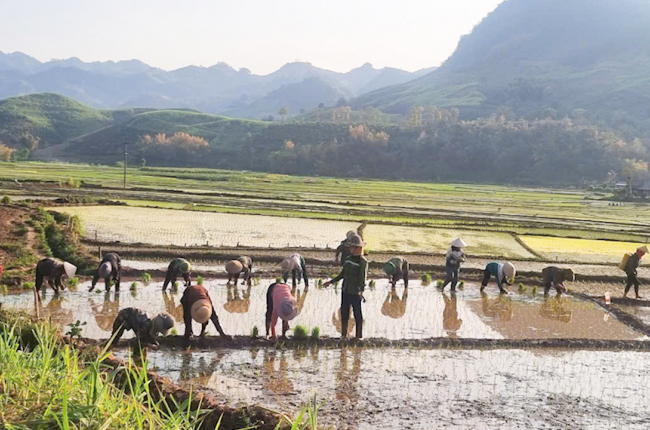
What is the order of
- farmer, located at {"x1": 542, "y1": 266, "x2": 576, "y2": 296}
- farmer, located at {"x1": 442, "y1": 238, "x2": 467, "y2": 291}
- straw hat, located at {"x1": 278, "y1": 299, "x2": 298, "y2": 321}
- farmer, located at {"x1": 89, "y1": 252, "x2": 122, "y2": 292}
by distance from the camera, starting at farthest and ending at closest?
farmer, located at {"x1": 542, "y1": 266, "x2": 576, "y2": 296}
farmer, located at {"x1": 442, "y1": 238, "x2": 467, "y2": 291}
farmer, located at {"x1": 89, "y1": 252, "x2": 122, "y2": 292}
straw hat, located at {"x1": 278, "y1": 299, "x2": 298, "y2": 321}

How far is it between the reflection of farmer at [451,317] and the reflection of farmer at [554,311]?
2.01 m

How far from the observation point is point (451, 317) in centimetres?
1280

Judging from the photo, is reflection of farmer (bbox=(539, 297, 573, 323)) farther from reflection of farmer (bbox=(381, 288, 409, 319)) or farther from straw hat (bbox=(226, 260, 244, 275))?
straw hat (bbox=(226, 260, 244, 275))

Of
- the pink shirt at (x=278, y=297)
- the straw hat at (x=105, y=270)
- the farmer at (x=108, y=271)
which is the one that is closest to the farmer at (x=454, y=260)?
the pink shirt at (x=278, y=297)

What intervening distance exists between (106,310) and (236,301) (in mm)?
2810

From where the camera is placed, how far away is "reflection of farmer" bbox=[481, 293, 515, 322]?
13109 millimetres

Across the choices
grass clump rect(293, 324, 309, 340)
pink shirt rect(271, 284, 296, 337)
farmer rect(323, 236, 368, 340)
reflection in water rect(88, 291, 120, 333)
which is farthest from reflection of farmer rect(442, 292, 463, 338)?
reflection in water rect(88, 291, 120, 333)

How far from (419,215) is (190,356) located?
23.7 metres

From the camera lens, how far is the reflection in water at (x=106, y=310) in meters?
10.7

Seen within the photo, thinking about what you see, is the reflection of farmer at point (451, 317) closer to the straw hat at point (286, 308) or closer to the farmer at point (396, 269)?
the farmer at point (396, 269)

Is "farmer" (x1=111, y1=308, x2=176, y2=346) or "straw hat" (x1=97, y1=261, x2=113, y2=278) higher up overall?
"straw hat" (x1=97, y1=261, x2=113, y2=278)

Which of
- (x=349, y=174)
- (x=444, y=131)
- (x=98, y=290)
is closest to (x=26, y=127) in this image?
(x=349, y=174)

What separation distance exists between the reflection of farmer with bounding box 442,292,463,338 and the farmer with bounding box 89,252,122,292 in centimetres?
719

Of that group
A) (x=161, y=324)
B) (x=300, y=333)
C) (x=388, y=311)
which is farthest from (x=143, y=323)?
A: (x=388, y=311)
